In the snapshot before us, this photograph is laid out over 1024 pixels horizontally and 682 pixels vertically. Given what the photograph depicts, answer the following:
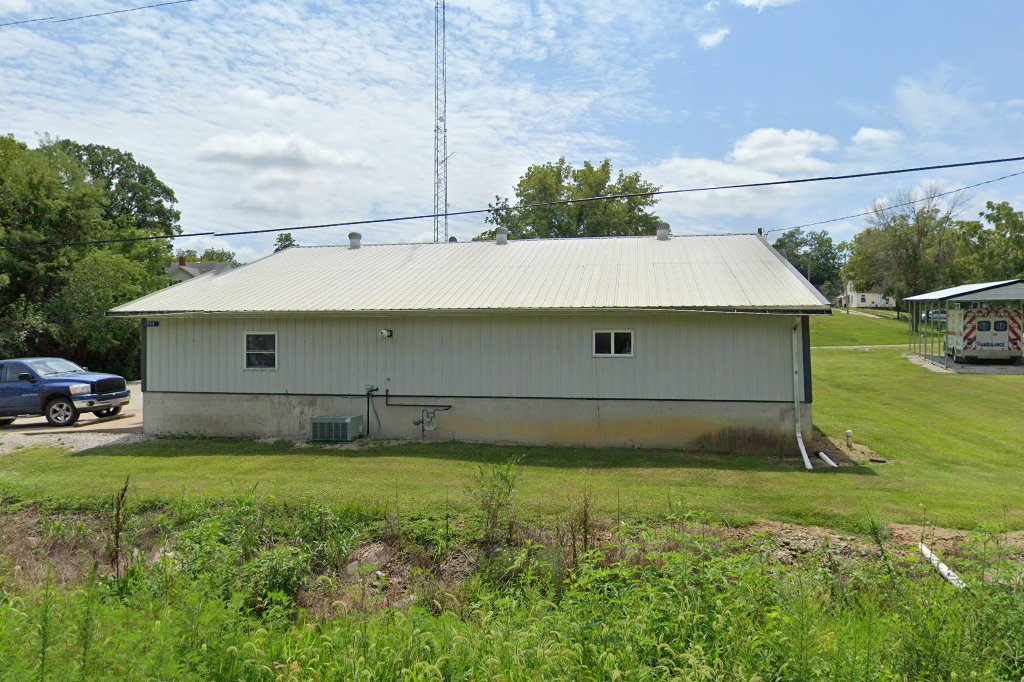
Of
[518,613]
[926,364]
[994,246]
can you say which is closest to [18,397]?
[518,613]

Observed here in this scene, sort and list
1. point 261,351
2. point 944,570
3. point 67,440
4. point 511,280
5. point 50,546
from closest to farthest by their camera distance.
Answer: point 944,570
point 50,546
point 67,440
point 261,351
point 511,280

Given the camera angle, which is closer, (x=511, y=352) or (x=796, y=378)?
(x=796, y=378)

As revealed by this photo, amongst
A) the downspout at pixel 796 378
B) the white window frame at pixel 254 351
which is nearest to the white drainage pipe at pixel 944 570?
the downspout at pixel 796 378

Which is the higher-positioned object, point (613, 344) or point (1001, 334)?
point (1001, 334)

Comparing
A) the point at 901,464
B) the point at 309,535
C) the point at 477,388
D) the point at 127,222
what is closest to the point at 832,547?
the point at 901,464

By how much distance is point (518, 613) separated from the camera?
18.3 ft

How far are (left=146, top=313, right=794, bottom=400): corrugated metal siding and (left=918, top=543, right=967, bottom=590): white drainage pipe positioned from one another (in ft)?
19.0

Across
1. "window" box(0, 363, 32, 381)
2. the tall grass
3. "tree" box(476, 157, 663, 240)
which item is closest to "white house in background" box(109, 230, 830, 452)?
"window" box(0, 363, 32, 381)

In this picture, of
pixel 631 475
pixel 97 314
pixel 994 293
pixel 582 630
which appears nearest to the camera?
pixel 582 630

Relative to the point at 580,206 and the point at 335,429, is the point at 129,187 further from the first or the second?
the point at 335,429

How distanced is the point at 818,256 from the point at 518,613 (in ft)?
332

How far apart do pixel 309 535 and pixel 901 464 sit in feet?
33.3

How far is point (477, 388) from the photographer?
13.6 meters

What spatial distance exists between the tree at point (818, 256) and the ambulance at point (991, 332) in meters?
66.6
